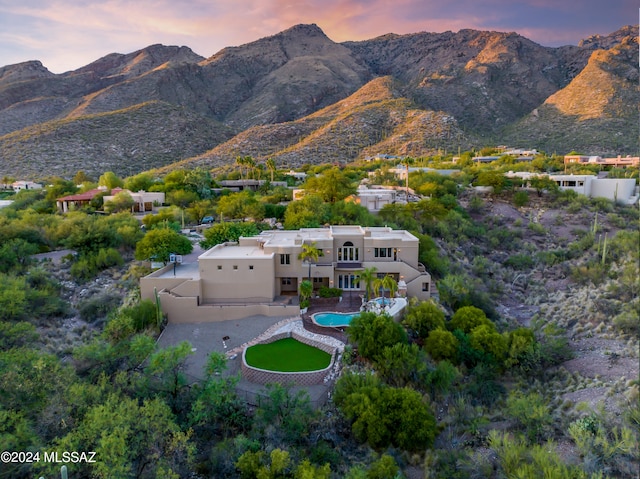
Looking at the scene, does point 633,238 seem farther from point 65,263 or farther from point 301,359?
point 65,263

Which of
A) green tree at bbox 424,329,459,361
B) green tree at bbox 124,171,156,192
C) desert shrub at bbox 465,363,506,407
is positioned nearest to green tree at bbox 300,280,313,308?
green tree at bbox 424,329,459,361

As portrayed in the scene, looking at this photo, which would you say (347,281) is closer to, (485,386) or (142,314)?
(485,386)

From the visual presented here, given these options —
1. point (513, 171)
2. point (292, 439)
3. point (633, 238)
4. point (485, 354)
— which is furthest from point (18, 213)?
point (513, 171)

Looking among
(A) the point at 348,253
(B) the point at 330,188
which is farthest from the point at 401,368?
(B) the point at 330,188

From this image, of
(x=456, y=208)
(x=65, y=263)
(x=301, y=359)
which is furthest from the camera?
(x=456, y=208)

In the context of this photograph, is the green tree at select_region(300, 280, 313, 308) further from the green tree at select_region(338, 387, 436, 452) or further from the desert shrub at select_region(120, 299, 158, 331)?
the green tree at select_region(338, 387, 436, 452)

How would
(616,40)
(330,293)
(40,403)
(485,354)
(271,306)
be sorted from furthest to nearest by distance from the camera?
(616,40) < (330,293) < (271,306) < (485,354) < (40,403)

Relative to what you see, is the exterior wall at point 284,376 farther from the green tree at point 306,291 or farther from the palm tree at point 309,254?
the palm tree at point 309,254

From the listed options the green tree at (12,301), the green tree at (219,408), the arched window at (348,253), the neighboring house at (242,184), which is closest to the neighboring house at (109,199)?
the neighboring house at (242,184)

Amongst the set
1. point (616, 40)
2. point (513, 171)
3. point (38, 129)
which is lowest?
point (513, 171)
